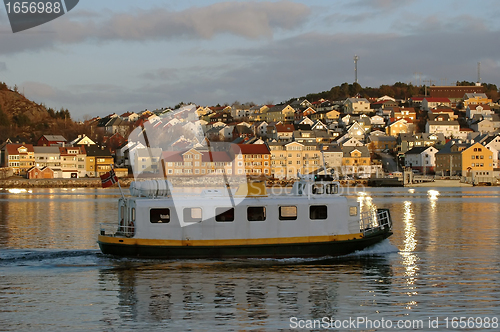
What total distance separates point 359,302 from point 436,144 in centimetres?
10831

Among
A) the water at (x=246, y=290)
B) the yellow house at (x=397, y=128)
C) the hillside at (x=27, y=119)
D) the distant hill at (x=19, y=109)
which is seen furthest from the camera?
the distant hill at (x=19, y=109)

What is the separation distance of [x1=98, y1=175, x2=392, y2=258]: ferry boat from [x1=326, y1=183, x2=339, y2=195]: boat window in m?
0.64

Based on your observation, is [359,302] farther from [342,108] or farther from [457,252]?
[342,108]

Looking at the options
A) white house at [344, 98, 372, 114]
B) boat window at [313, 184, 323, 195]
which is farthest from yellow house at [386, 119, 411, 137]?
boat window at [313, 184, 323, 195]

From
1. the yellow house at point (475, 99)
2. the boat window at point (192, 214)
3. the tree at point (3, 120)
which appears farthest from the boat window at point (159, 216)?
the yellow house at point (475, 99)

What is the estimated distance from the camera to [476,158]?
108 meters

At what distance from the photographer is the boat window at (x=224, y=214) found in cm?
2164

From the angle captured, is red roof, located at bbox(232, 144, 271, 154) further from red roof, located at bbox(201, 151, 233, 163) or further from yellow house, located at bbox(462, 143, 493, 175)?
yellow house, located at bbox(462, 143, 493, 175)

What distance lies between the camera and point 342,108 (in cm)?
17012

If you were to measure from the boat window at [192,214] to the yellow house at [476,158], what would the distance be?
93777 millimetres

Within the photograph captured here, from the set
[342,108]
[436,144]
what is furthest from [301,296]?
[342,108]

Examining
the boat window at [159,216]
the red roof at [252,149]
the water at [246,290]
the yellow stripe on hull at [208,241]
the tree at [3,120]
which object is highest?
the tree at [3,120]

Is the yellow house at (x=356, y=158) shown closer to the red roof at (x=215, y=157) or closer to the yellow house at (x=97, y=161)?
the red roof at (x=215, y=157)

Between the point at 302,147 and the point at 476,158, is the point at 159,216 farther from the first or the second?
the point at 302,147
